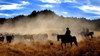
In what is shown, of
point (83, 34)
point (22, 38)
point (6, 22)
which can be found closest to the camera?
point (22, 38)

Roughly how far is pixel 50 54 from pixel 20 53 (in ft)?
9.91

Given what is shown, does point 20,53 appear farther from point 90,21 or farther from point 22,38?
point 90,21

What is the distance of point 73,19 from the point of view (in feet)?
443

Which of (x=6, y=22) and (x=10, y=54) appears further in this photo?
(x=6, y=22)

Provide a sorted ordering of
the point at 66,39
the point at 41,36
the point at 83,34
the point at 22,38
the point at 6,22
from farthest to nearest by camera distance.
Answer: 1. the point at 6,22
2. the point at 83,34
3. the point at 41,36
4. the point at 22,38
5. the point at 66,39

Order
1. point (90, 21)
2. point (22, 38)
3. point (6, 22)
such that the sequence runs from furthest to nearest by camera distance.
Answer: point (6, 22) → point (90, 21) → point (22, 38)

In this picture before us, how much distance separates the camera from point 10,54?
15.7 metres

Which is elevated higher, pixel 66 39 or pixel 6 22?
pixel 66 39

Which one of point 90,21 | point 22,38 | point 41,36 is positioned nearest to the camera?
point 22,38

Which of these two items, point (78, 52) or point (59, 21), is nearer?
point (78, 52)

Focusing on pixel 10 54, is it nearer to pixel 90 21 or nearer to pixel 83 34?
pixel 83 34

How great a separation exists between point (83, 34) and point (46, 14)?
113809 millimetres

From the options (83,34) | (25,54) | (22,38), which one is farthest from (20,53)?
(83,34)

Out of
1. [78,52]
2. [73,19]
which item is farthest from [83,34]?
[73,19]
